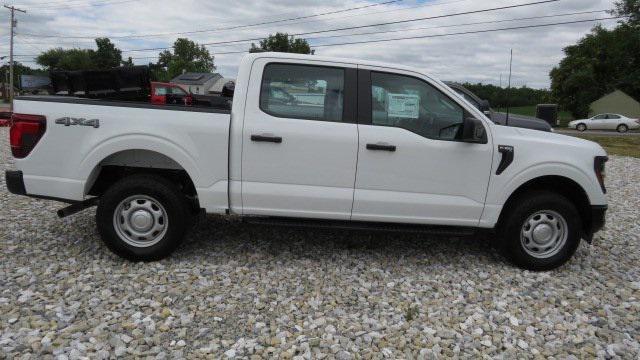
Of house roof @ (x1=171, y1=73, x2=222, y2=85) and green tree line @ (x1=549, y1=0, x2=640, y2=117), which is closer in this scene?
green tree line @ (x1=549, y1=0, x2=640, y2=117)

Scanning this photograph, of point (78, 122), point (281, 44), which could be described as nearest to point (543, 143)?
point (78, 122)

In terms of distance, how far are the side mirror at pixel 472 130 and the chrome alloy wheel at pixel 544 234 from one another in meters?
0.97

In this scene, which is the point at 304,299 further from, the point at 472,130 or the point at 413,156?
the point at 472,130

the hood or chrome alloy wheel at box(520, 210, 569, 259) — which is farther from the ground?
the hood

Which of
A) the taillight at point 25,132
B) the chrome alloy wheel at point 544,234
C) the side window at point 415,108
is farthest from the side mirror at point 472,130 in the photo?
the taillight at point 25,132

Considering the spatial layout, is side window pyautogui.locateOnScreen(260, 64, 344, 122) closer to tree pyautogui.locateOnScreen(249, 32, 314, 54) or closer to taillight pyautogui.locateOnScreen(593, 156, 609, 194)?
taillight pyautogui.locateOnScreen(593, 156, 609, 194)

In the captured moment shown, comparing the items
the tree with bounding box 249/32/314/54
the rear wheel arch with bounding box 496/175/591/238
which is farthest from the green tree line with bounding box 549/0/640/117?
the rear wheel arch with bounding box 496/175/591/238

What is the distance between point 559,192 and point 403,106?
182cm

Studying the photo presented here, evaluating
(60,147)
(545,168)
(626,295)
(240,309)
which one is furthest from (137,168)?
(626,295)

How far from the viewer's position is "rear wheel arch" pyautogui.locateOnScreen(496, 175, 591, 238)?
4492 mm

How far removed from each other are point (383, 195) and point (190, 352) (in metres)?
2.08

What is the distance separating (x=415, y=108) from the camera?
4262 mm

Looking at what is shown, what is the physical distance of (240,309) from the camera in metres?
3.60

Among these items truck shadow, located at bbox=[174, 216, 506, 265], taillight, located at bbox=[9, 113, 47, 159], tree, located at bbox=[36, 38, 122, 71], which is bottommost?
truck shadow, located at bbox=[174, 216, 506, 265]
